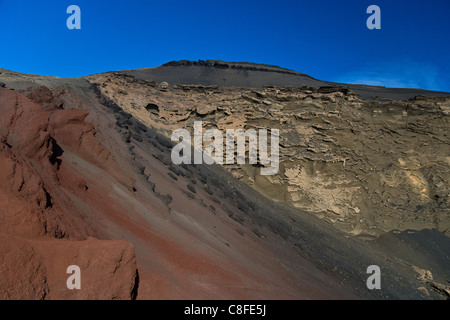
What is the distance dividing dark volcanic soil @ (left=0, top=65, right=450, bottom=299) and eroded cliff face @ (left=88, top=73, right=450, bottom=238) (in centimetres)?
368

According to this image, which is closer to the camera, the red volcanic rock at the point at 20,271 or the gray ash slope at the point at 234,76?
the red volcanic rock at the point at 20,271

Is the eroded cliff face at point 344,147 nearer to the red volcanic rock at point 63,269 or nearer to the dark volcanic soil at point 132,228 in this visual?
the dark volcanic soil at point 132,228

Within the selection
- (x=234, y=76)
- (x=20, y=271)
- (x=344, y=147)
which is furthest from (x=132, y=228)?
(x=234, y=76)

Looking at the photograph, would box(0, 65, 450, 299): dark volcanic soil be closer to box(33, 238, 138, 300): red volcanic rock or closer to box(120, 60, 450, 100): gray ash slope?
box(33, 238, 138, 300): red volcanic rock

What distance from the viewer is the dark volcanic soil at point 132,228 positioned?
3.41 m

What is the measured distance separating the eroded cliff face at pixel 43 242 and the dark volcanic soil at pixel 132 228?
0.01m

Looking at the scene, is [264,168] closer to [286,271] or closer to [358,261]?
[358,261]

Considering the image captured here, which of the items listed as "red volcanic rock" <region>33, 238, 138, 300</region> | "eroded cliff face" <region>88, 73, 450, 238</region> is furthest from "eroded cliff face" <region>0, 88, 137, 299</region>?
"eroded cliff face" <region>88, 73, 450, 238</region>

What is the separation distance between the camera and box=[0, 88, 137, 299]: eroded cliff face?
118 inches

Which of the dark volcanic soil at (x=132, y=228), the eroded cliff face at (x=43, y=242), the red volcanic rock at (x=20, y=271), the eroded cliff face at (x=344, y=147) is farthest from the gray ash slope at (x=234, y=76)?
the red volcanic rock at (x=20, y=271)

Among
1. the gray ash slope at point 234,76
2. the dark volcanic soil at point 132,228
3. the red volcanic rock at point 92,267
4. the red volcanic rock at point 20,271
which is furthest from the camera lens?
the gray ash slope at point 234,76

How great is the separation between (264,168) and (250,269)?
11.8m

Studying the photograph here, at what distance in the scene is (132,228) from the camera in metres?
5.30

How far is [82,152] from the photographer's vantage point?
708cm
